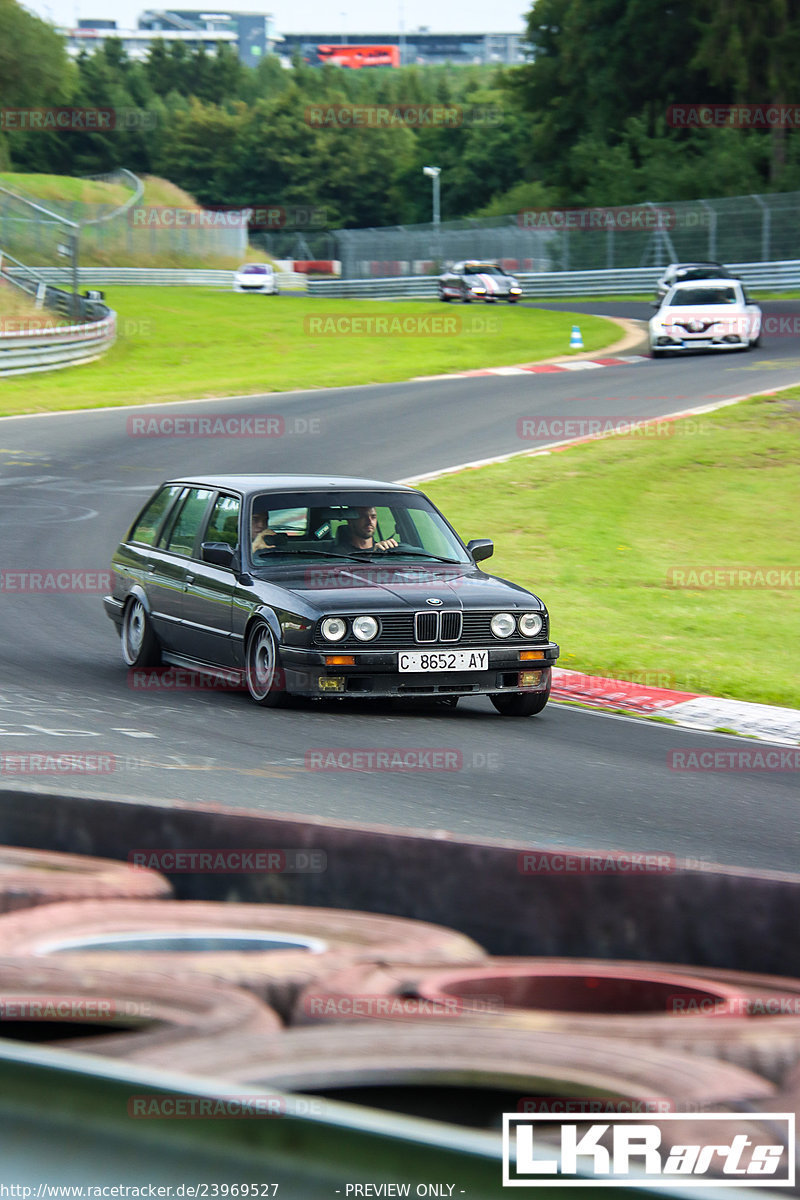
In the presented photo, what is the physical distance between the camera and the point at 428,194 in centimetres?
10350

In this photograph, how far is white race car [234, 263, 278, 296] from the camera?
58.2 metres

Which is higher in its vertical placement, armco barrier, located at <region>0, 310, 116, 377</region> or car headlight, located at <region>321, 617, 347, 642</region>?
armco barrier, located at <region>0, 310, 116, 377</region>

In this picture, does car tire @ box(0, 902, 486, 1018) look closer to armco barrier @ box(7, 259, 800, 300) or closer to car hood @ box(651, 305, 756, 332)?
car hood @ box(651, 305, 756, 332)

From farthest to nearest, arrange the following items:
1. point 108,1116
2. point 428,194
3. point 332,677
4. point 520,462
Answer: point 428,194, point 520,462, point 332,677, point 108,1116

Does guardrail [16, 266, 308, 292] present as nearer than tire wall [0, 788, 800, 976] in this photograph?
No

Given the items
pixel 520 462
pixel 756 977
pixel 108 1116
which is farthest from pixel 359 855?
pixel 520 462

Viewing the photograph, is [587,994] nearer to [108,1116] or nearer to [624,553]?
[108,1116]

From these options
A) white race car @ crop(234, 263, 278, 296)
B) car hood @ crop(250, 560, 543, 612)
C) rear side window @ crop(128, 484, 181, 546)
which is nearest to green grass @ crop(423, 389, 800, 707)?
car hood @ crop(250, 560, 543, 612)

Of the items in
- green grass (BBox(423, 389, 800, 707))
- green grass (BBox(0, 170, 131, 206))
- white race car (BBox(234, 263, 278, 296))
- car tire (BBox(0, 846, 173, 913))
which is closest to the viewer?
car tire (BBox(0, 846, 173, 913))

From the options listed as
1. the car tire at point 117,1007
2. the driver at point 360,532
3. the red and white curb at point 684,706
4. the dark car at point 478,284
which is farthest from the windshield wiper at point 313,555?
the dark car at point 478,284

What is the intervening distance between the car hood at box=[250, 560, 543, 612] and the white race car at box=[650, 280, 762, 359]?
890 inches

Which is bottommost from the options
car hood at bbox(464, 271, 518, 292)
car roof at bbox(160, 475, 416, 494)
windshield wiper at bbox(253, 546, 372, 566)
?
windshield wiper at bbox(253, 546, 372, 566)

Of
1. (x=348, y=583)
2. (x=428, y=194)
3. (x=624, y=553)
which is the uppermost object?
(x=428, y=194)

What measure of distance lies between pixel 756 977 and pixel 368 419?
22.3 meters
